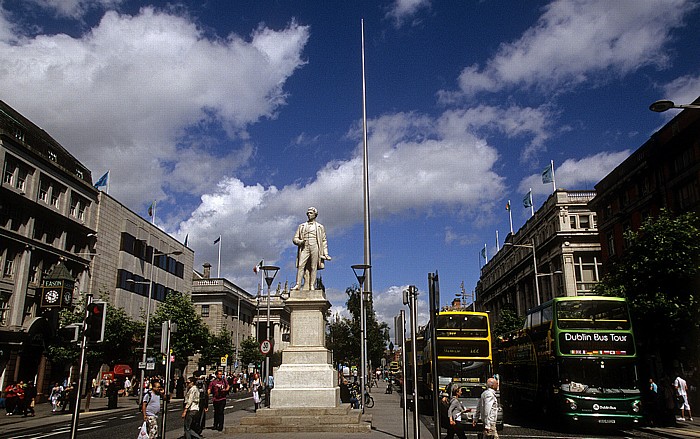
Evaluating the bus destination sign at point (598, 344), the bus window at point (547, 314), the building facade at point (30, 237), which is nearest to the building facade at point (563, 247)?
the bus window at point (547, 314)

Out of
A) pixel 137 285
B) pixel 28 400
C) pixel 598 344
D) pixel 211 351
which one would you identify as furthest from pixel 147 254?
pixel 598 344

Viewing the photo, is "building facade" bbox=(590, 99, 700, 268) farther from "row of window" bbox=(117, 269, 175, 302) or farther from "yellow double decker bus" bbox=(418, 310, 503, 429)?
"row of window" bbox=(117, 269, 175, 302)

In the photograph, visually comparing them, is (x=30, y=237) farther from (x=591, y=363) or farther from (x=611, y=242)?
(x=611, y=242)

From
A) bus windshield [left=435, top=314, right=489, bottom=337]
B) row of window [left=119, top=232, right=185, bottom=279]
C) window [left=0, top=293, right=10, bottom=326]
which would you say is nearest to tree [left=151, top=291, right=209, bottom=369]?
row of window [left=119, top=232, right=185, bottom=279]

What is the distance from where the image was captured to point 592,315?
19.2 metres

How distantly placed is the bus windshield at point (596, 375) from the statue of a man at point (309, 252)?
8.82 meters

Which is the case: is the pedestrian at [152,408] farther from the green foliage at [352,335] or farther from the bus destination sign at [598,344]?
the green foliage at [352,335]

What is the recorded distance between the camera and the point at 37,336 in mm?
37781

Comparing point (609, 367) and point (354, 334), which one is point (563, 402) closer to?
point (609, 367)

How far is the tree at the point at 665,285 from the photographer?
23.2m

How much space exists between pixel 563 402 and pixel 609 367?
6.31 ft

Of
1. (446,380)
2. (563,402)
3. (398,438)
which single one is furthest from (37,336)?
(563,402)

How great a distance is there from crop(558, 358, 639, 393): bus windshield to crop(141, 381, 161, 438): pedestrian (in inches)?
506

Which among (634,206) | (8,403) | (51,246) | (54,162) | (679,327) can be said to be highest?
(54,162)
